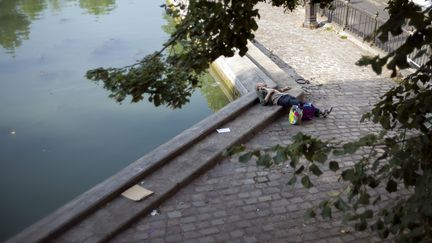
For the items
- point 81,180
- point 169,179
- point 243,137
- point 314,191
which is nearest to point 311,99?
point 243,137

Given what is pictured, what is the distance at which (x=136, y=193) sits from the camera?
6664 millimetres

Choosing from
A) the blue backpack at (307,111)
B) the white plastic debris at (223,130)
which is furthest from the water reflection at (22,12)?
the blue backpack at (307,111)

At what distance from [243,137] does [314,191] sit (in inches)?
76.0

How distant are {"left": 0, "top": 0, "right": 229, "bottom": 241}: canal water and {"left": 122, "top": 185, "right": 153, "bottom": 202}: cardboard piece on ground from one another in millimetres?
2477

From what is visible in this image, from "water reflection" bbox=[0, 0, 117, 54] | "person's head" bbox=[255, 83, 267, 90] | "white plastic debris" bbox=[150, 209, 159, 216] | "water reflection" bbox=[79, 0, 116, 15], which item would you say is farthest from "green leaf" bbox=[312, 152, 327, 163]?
"water reflection" bbox=[79, 0, 116, 15]

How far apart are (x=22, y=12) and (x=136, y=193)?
1937cm

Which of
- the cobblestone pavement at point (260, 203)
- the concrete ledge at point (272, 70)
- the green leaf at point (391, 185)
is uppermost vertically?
the green leaf at point (391, 185)

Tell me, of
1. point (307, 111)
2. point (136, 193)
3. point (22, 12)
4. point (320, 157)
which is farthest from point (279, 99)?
point (22, 12)

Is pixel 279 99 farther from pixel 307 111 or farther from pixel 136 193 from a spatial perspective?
pixel 136 193

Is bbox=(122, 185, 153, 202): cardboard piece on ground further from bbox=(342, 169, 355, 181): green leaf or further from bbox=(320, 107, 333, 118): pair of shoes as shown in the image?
bbox=(320, 107, 333, 118): pair of shoes

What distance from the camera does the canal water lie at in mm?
9164

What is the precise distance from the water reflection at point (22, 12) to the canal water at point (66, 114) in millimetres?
108

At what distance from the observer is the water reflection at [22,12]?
61.3 ft

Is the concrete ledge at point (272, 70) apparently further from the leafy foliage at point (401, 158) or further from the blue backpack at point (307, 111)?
the leafy foliage at point (401, 158)
